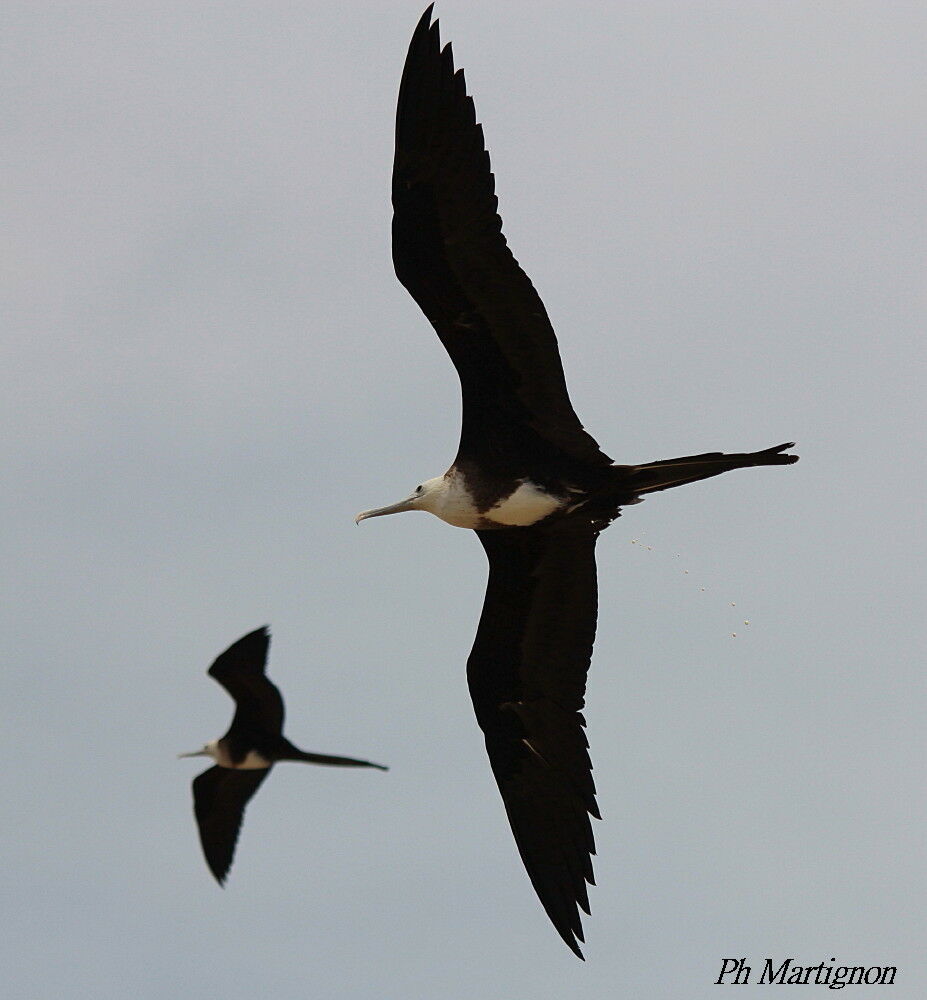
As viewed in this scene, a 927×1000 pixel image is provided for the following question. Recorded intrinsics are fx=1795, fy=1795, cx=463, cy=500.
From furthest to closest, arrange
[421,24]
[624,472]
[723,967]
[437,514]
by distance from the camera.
Answer: [723,967] < [437,514] < [624,472] < [421,24]

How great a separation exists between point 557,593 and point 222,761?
1849 millimetres

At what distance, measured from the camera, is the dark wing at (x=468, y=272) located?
7773 millimetres

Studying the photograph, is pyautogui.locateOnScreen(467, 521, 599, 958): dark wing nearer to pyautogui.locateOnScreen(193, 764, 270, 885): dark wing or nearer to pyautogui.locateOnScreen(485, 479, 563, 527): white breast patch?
pyautogui.locateOnScreen(485, 479, 563, 527): white breast patch

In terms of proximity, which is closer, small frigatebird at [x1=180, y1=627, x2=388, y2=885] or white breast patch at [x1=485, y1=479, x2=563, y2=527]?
small frigatebird at [x1=180, y1=627, x2=388, y2=885]

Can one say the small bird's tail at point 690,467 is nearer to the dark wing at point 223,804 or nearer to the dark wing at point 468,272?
the dark wing at point 468,272

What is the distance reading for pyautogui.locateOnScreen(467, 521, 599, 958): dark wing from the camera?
8969 millimetres

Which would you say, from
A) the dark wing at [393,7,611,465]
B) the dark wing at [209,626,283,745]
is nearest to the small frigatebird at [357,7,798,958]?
the dark wing at [393,7,611,465]

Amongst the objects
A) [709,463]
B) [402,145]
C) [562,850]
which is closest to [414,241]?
[402,145]

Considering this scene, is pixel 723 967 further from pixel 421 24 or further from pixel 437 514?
pixel 421 24

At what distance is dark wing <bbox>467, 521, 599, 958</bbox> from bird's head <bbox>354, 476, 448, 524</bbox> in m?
0.39

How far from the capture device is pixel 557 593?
29.5ft

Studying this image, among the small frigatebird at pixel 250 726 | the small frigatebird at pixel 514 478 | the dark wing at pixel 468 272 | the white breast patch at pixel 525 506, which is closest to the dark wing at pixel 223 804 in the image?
the small frigatebird at pixel 250 726

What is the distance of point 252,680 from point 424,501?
1264mm

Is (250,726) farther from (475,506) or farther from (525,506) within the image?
(525,506)
